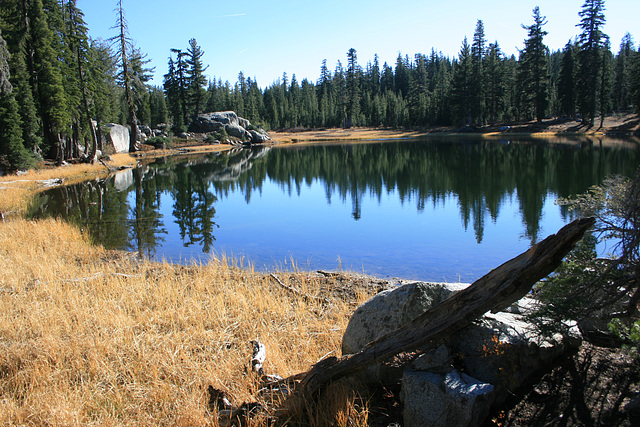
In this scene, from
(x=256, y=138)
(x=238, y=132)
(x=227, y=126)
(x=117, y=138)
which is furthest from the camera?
(x=256, y=138)

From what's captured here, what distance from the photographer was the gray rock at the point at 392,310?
4824 millimetres

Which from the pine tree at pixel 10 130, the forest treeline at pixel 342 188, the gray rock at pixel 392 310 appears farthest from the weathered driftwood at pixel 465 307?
the pine tree at pixel 10 130

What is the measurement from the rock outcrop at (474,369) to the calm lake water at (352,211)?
277 inches

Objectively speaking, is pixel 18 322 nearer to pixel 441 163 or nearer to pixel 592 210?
pixel 592 210

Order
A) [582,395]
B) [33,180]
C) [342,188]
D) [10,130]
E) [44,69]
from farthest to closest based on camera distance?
1. [44,69]
2. [342,188]
3. [10,130]
4. [33,180]
5. [582,395]

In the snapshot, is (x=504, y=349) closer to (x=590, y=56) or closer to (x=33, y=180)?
(x=33, y=180)

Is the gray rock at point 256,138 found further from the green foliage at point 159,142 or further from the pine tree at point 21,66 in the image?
the pine tree at point 21,66

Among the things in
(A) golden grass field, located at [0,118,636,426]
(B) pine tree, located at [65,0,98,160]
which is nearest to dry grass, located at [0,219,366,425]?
(A) golden grass field, located at [0,118,636,426]

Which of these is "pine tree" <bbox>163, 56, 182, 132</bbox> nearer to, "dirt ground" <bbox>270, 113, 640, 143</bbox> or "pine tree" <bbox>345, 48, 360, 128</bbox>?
"dirt ground" <bbox>270, 113, 640, 143</bbox>

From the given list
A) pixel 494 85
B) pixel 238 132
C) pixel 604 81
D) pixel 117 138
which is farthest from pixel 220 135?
pixel 604 81

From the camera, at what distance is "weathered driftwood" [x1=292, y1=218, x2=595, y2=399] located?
130 inches

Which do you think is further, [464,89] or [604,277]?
[464,89]

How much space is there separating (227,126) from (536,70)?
50.6 m

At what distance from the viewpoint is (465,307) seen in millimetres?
3744
